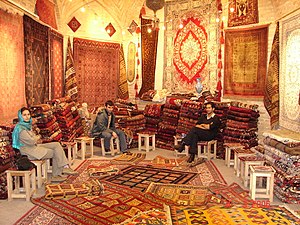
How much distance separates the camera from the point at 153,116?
8.32 meters

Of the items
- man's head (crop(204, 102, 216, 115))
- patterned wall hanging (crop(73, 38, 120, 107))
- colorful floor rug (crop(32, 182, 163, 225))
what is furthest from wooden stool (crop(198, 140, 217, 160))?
patterned wall hanging (crop(73, 38, 120, 107))

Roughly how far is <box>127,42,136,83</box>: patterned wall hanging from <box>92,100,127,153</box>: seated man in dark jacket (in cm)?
310

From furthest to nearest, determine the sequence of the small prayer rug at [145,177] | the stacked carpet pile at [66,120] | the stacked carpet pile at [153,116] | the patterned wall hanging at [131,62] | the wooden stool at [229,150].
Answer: the patterned wall hanging at [131,62]
the stacked carpet pile at [153,116]
the stacked carpet pile at [66,120]
the wooden stool at [229,150]
the small prayer rug at [145,177]

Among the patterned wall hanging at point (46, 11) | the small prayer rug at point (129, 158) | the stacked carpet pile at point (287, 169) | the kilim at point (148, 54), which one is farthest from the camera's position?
the kilim at point (148, 54)

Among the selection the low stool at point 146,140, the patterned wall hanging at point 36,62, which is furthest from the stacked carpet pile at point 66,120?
the low stool at point 146,140

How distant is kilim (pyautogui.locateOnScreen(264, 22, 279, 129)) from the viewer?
21.6ft

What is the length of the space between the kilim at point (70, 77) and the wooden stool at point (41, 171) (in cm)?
431

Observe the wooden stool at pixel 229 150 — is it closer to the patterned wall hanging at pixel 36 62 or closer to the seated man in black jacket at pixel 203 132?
the seated man in black jacket at pixel 203 132

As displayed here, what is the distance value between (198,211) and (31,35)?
5.23 m

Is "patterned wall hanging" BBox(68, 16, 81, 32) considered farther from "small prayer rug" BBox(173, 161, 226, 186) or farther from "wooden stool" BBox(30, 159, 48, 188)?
"small prayer rug" BBox(173, 161, 226, 186)

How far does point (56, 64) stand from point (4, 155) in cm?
449

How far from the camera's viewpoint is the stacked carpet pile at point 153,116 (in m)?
8.27

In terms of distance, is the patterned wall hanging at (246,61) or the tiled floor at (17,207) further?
the patterned wall hanging at (246,61)

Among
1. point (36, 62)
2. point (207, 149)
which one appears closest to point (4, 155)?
point (36, 62)
